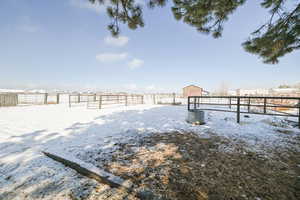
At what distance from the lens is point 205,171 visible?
66.3 inches

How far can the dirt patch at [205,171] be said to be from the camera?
132 centimetres

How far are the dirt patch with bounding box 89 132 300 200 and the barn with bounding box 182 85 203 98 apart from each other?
86.8 feet

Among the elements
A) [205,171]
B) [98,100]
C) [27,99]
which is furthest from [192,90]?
[205,171]

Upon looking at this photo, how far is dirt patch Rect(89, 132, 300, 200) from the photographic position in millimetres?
1317

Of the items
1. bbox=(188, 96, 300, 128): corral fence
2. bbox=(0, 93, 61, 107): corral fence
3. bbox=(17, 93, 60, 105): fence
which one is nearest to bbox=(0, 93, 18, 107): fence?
bbox=(0, 93, 61, 107): corral fence

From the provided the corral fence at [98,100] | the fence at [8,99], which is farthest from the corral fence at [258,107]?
the fence at [8,99]

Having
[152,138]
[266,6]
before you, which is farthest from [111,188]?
[266,6]

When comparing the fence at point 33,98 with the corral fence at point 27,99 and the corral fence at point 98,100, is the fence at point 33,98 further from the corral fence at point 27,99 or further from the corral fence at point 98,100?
the corral fence at point 98,100

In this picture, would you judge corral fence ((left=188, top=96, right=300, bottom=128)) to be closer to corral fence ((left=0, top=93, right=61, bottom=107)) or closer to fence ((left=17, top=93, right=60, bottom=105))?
corral fence ((left=0, top=93, right=61, bottom=107))

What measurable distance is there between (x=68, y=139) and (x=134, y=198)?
236 centimetres

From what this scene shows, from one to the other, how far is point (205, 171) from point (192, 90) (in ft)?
93.7

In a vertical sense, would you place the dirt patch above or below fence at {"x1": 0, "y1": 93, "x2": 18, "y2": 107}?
below

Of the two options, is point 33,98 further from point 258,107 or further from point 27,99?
point 258,107

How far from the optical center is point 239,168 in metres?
1.76
